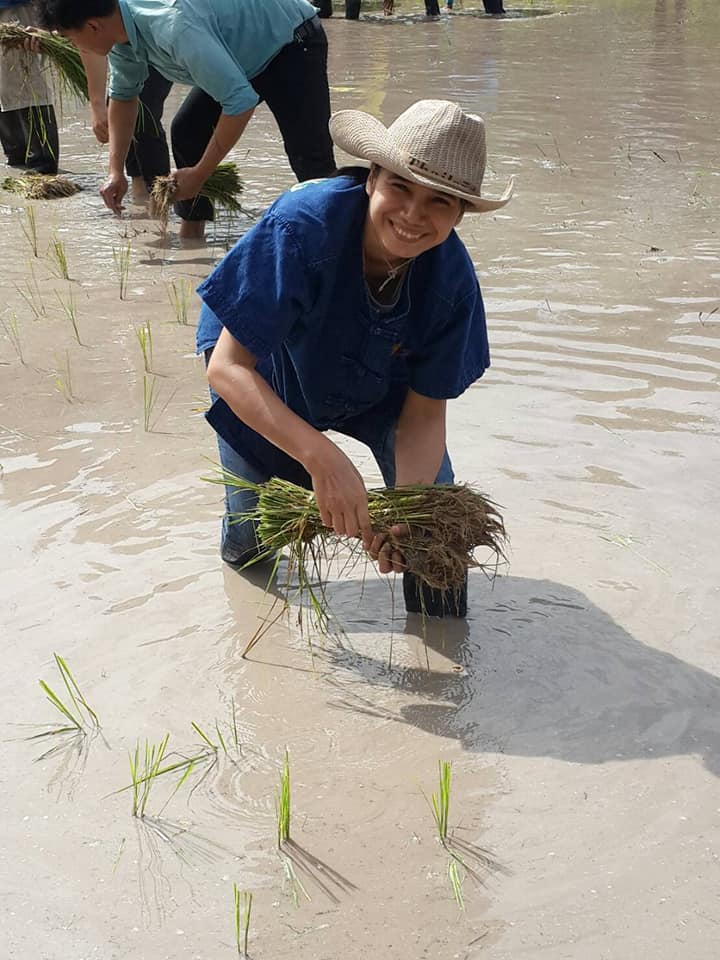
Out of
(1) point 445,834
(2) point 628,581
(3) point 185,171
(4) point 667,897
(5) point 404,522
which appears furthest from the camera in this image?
(3) point 185,171

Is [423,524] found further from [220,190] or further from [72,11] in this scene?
[220,190]

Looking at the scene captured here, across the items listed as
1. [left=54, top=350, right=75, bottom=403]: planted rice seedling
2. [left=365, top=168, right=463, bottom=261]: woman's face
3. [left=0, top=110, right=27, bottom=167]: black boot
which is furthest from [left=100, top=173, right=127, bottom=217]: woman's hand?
[left=365, top=168, right=463, bottom=261]: woman's face

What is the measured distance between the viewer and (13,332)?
14.8 feet

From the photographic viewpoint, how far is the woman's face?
8.05ft

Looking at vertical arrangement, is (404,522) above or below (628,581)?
above

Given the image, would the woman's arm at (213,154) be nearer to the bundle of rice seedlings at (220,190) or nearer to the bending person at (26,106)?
the bundle of rice seedlings at (220,190)

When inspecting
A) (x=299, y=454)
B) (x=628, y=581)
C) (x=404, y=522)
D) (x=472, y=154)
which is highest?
(x=472, y=154)

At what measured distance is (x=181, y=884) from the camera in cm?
207

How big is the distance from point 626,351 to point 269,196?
273 centimetres

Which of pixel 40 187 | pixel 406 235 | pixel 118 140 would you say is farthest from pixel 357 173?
pixel 40 187

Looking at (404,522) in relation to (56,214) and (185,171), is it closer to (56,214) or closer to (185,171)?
(185,171)

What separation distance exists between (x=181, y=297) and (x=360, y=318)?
2348mm

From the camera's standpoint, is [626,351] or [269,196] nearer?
[626,351]

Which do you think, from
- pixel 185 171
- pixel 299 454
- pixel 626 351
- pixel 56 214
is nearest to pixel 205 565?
pixel 299 454
